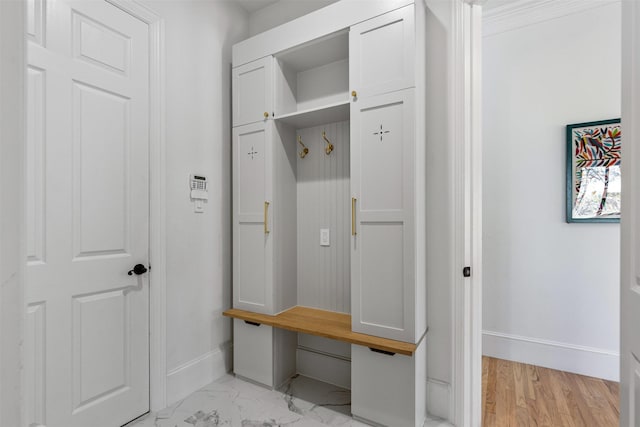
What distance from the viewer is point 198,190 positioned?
7.08ft

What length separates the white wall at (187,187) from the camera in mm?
2014

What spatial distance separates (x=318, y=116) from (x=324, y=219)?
710 millimetres

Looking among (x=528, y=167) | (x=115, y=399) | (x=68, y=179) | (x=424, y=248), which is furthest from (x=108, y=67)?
(x=528, y=167)

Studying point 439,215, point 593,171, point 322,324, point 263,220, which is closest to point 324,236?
point 263,220

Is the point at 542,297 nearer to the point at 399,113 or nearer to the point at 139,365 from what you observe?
the point at 399,113

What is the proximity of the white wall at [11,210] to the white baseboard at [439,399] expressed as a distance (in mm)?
1981

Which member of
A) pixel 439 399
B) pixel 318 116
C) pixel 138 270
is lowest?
pixel 439 399

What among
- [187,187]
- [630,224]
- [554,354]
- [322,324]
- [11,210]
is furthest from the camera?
[554,354]

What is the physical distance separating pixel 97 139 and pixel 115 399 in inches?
55.2

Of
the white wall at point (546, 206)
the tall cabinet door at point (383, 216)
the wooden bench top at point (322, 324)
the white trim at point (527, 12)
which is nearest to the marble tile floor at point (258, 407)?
the wooden bench top at point (322, 324)

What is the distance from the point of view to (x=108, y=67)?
5.65 feet

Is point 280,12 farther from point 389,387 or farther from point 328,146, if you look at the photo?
point 389,387

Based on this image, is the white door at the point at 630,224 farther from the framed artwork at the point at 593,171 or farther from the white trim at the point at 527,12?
the white trim at the point at 527,12

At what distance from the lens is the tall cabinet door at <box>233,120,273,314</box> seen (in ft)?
7.06
